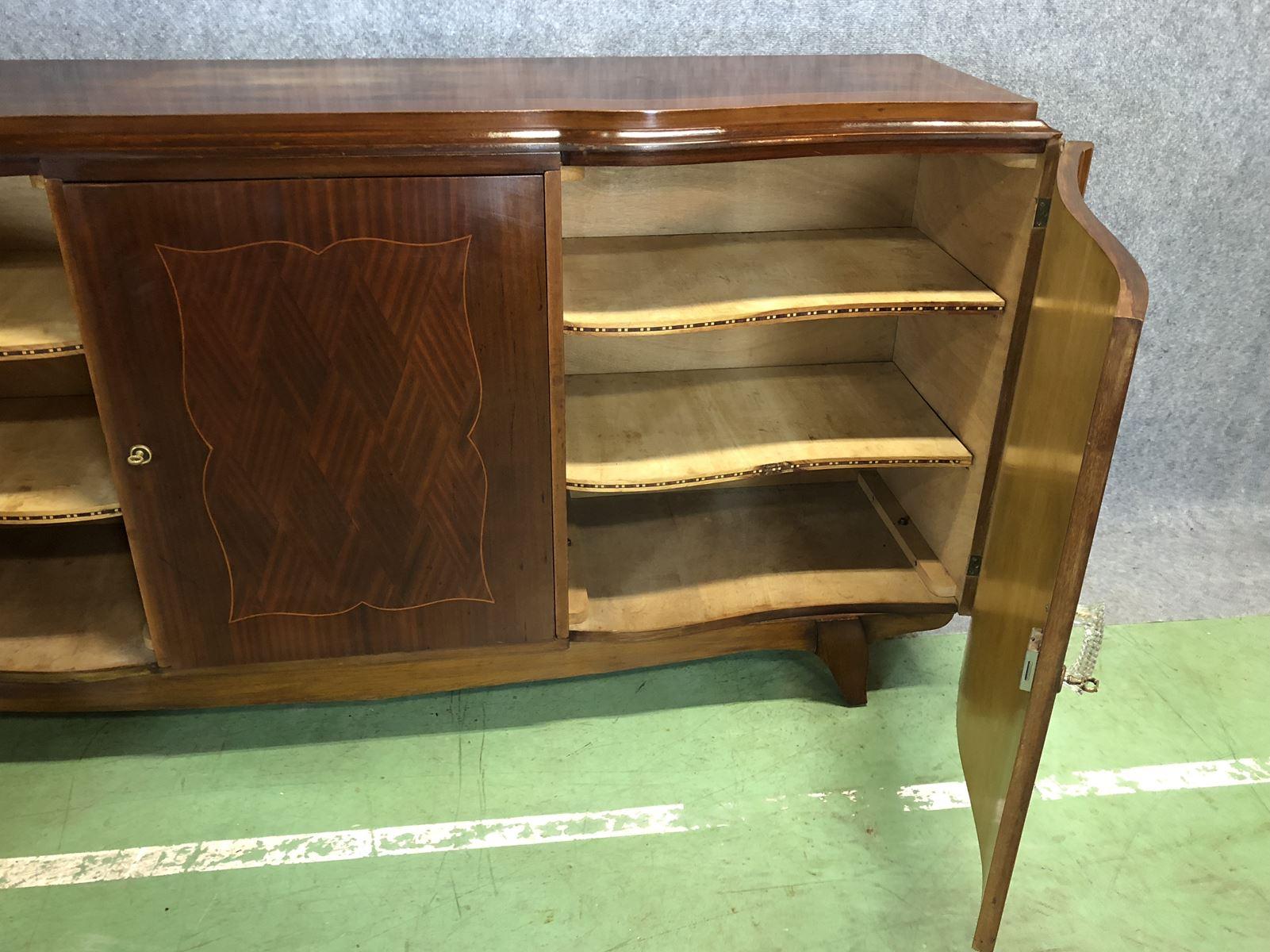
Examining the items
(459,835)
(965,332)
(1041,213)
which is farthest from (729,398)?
(459,835)

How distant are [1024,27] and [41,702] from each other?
5.96ft

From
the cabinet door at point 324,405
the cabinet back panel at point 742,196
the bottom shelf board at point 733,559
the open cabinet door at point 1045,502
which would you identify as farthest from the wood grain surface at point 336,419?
the open cabinet door at point 1045,502

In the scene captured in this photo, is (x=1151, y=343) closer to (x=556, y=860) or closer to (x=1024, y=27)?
(x=1024, y=27)

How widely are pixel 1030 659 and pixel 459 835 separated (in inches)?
31.5

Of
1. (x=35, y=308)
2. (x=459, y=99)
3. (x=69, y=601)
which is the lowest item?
(x=69, y=601)

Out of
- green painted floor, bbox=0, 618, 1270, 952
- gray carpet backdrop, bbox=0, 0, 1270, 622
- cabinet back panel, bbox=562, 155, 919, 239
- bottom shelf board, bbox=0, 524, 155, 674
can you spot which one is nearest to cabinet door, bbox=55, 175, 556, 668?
bottom shelf board, bbox=0, 524, 155, 674

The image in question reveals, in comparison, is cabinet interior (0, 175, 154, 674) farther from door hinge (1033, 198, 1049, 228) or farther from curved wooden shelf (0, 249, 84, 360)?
door hinge (1033, 198, 1049, 228)

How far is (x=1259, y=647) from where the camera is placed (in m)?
1.82

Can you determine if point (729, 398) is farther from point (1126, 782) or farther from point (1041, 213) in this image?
point (1126, 782)

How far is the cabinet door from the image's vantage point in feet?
3.75

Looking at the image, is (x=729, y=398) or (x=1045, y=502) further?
(x=729, y=398)

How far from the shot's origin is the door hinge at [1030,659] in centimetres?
105

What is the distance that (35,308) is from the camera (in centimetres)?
128

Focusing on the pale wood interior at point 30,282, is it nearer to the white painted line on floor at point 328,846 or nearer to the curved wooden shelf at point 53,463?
the curved wooden shelf at point 53,463
